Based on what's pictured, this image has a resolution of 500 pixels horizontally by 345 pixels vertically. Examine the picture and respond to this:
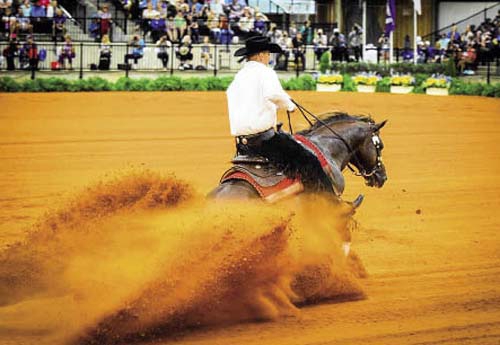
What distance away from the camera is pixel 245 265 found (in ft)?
21.6

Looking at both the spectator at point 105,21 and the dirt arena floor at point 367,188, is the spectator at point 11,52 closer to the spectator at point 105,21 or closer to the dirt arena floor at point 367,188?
the spectator at point 105,21

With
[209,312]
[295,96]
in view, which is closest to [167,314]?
[209,312]

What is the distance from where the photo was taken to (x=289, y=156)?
7.29 meters

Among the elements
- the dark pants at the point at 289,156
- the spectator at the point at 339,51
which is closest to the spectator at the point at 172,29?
the spectator at the point at 339,51

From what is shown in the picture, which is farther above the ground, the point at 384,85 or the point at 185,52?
the point at 185,52

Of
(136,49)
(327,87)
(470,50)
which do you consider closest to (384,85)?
(327,87)

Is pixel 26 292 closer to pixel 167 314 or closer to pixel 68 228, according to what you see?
pixel 68 228

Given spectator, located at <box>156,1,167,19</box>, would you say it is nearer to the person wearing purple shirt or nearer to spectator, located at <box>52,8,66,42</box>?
spectator, located at <box>52,8,66,42</box>

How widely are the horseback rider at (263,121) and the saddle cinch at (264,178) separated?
0.18 ft

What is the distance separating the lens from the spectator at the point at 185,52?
103ft

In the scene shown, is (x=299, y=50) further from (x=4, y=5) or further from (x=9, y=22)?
(x=4, y=5)

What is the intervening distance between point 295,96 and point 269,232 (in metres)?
20.2

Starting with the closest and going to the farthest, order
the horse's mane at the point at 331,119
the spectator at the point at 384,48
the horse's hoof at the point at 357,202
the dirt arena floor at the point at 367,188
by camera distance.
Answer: the dirt arena floor at the point at 367,188 → the horse's hoof at the point at 357,202 → the horse's mane at the point at 331,119 → the spectator at the point at 384,48

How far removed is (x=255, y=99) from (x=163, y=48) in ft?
80.6
